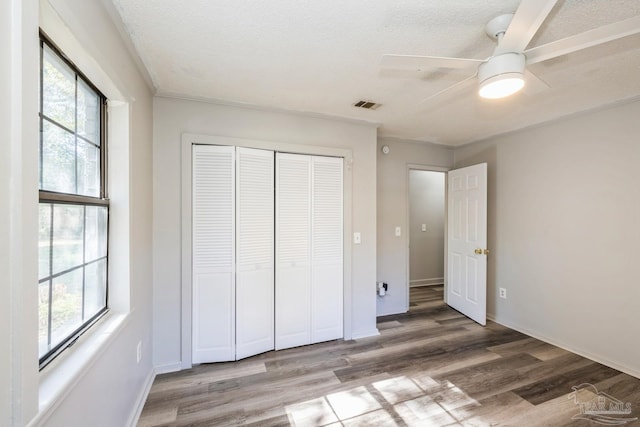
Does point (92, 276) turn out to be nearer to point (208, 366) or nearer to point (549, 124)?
point (208, 366)

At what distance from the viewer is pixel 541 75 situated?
1.99 meters

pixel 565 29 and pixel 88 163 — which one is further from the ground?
pixel 565 29

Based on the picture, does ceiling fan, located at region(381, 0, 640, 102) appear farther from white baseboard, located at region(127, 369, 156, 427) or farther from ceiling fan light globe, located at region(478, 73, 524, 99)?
white baseboard, located at region(127, 369, 156, 427)

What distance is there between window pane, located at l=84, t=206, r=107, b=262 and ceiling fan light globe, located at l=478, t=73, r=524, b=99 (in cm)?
221

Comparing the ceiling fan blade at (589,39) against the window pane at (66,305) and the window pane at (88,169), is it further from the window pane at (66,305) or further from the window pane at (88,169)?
the window pane at (66,305)

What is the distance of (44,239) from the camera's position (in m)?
1.06

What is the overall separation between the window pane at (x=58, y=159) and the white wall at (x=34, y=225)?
0.32 metres

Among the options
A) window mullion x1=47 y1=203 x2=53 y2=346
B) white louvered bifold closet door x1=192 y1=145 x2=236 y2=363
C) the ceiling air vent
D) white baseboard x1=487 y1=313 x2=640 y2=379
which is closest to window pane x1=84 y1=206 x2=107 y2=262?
window mullion x1=47 y1=203 x2=53 y2=346

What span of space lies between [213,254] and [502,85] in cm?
239

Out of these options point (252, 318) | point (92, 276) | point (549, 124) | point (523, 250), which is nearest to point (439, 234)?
point (523, 250)

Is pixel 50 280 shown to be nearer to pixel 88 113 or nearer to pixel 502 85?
pixel 88 113

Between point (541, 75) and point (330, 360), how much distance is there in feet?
9.58

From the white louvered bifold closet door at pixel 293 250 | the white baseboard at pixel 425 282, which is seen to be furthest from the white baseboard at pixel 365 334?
the white baseboard at pixel 425 282

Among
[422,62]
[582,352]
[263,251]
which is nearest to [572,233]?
[582,352]
